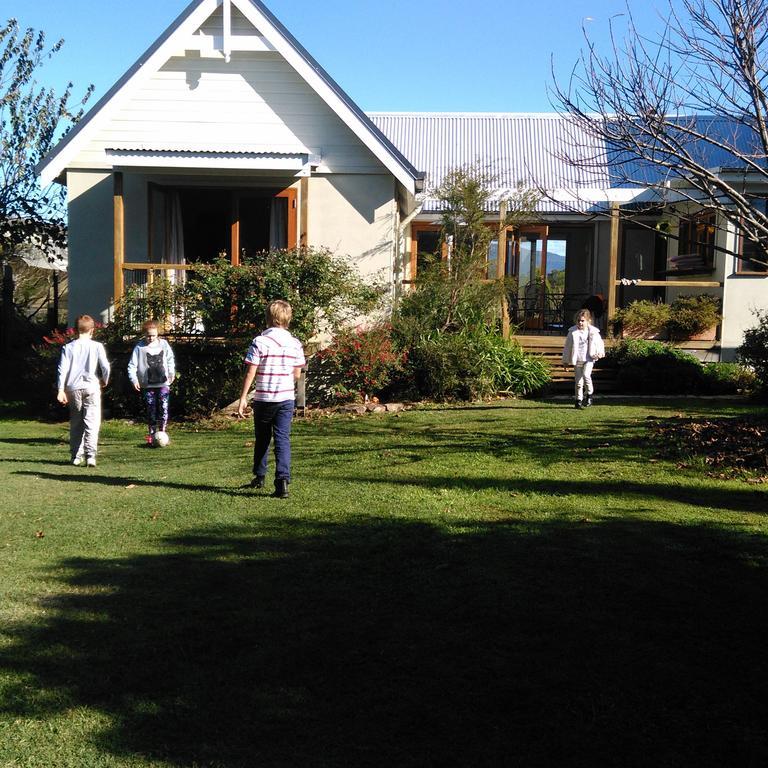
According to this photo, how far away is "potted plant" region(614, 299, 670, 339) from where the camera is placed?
61.9 feet

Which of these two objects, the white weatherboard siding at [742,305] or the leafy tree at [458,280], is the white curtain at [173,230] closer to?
the leafy tree at [458,280]

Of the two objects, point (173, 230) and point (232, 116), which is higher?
point (232, 116)

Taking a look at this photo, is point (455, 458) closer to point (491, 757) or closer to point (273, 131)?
point (491, 757)

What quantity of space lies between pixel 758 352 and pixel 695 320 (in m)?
2.60

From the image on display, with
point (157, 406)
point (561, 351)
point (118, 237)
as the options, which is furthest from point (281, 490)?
point (561, 351)

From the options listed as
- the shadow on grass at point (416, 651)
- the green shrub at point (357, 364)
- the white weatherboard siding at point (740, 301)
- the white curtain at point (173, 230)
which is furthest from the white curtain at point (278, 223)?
the shadow on grass at point (416, 651)

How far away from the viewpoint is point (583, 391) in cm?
1485

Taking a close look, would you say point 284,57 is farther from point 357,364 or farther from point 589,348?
point 589,348

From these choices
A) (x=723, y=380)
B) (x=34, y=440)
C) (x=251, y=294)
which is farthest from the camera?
(x=723, y=380)

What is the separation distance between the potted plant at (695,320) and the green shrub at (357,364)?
6.39 m

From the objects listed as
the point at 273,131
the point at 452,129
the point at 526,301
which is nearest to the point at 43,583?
the point at 273,131

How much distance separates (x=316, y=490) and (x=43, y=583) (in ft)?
10.2

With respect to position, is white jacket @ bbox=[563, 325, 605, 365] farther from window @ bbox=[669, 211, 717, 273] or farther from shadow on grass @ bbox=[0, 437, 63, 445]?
shadow on grass @ bbox=[0, 437, 63, 445]

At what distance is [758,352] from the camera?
52.8 feet
